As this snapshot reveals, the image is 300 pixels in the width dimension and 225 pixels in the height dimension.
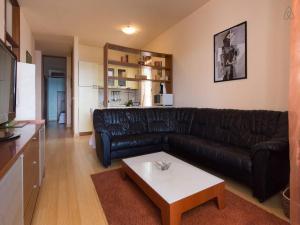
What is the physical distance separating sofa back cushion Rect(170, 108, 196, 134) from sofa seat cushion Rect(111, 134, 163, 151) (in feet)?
1.75

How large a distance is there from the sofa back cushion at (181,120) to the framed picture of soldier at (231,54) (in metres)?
0.78

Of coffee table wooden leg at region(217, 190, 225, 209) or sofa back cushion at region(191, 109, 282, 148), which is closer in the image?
coffee table wooden leg at region(217, 190, 225, 209)

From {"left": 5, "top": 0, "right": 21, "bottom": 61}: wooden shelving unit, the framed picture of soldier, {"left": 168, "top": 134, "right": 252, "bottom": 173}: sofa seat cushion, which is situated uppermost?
{"left": 5, "top": 0, "right": 21, "bottom": 61}: wooden shelving unit

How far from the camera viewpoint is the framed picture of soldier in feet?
8.60

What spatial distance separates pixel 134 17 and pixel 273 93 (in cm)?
299

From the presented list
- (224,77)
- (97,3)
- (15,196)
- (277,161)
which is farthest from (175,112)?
(15,196)

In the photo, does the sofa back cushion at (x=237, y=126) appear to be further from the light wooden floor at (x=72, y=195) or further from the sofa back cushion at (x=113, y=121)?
the sofa back cushion at (x=113, y=121)

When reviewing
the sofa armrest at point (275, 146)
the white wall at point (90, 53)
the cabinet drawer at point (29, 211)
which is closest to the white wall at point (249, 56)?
the sofa armrest at point (275, 146)

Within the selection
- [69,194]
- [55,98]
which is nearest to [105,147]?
[69,194]

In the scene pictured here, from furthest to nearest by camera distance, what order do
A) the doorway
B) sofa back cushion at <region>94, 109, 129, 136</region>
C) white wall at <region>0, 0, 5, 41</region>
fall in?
1. the doorway
2. sofa back cushion at <region>94, 109, 129, 136</region>
3. white wall at <region>0, 0, 5, 41</region>

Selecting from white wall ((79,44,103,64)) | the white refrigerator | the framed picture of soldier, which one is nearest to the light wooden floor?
the white refrigerator

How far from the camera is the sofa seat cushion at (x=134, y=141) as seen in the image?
2.63m

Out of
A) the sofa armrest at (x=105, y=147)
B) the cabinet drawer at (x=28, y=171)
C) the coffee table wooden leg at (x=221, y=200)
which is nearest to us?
the cabinet drawer at (x=28, y=171)

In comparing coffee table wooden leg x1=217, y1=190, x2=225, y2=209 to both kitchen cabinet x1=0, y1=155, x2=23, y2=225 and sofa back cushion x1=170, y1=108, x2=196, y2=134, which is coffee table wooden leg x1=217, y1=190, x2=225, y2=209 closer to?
kitchen cabinet x1=0, y1=155, x2=23, y2=225
